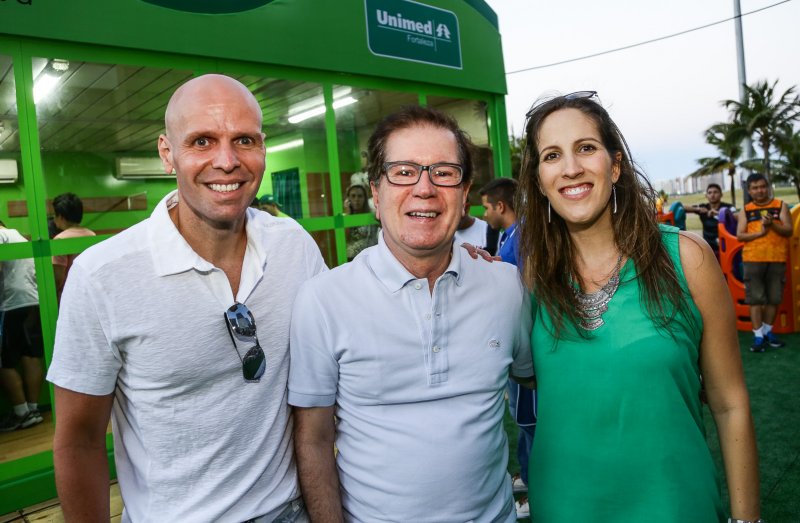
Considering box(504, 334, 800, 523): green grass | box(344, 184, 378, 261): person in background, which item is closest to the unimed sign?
box(344, 184, 378, 261): person in background

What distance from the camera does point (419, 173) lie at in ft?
5.40

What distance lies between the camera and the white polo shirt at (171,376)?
1417 mm

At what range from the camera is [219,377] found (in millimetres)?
1510

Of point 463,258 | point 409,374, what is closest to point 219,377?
point 409,374

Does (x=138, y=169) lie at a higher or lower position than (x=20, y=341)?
higher

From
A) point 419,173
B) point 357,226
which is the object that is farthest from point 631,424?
point 357,226

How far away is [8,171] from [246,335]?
3644 mm

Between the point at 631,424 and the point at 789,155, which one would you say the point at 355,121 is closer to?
the point at 631,424

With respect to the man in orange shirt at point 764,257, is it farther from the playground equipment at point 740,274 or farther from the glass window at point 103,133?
the glass window at point 103,133

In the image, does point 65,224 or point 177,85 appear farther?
point 177,85

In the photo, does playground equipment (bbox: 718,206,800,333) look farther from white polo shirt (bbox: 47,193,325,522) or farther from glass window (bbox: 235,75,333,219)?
white polo shirt (bbox: 47,193,325,522)

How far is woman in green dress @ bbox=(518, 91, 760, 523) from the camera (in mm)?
1501

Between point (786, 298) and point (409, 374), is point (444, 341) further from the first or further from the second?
point (786, 298)

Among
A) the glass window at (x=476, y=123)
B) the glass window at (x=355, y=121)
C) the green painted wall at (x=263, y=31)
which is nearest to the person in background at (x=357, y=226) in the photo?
the glass window at (x=355, y=121)
